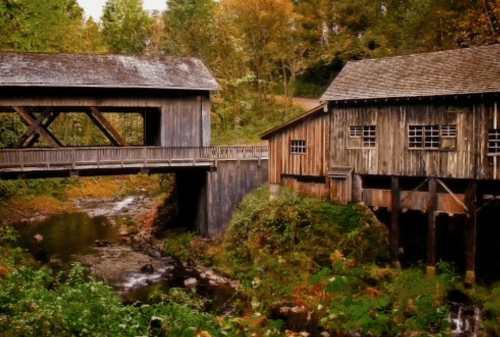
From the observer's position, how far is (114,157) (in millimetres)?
22547

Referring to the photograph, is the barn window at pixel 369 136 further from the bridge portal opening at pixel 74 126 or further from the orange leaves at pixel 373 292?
the bridge portal opening at pixel 74 126

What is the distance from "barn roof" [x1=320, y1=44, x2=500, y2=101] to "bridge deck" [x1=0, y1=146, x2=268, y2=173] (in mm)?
7251

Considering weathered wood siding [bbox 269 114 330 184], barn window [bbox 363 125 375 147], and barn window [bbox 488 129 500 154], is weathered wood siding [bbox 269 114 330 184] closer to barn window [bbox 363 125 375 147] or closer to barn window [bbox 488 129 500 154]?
barn window [bbox 363 125 375 147]

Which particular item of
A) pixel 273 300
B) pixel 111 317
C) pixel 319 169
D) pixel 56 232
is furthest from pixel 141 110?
pixel 111 317

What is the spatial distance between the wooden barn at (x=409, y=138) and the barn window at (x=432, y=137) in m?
0.04

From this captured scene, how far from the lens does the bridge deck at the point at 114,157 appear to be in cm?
2033

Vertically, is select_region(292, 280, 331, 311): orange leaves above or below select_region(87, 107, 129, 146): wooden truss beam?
below

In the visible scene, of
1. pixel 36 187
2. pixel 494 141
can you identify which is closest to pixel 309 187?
pixel 494 141

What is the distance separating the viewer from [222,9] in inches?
1422

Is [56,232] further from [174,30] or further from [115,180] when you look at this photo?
[174,30]

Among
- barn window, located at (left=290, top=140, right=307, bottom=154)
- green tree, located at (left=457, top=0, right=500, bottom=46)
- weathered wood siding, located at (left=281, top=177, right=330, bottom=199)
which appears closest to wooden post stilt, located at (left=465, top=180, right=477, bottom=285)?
weathered wood siding, located at (left=281, top=177, right=330, bottom=199)

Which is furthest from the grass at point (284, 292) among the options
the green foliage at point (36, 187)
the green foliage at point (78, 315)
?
the green foliage at point (36, 187)

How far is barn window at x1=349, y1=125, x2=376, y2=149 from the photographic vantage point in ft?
63.4

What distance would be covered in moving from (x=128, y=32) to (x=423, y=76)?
38.4m
